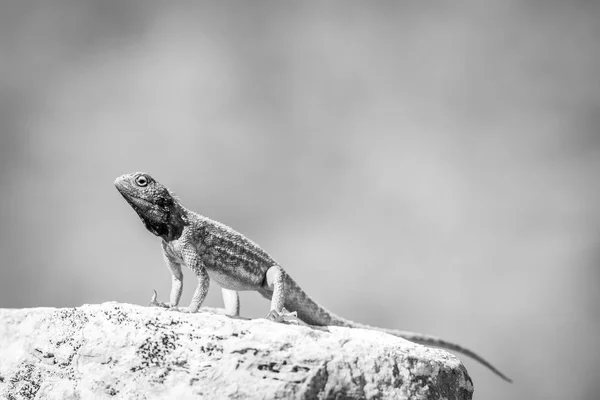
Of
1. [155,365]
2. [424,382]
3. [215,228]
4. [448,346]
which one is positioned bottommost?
[448,346]

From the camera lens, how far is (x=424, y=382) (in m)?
4.56

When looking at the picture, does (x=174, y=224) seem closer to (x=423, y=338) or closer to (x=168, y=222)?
(x=168, y=222)

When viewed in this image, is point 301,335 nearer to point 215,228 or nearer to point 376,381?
point 376,381

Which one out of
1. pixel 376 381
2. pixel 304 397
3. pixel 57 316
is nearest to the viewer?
pixel 304 397

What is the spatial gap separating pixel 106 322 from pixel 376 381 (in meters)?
2.13

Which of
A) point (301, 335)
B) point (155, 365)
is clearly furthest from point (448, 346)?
point (155, 365)

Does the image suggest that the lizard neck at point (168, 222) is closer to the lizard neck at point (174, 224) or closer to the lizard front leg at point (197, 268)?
the lizard neck at point (174, 224)

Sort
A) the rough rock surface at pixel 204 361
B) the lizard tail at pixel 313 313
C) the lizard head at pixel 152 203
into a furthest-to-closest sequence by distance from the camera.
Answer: the lizard tail at pixel 313 313
the lizard head at pixel 152 203
the rough rock surface at pixel 204 361

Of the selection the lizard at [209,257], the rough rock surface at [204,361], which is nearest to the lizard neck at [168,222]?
the lizard at [209,257]

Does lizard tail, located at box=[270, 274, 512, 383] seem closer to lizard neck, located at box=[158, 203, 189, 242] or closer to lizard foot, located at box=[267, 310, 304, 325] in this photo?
lizard foot, located at box=[267, 310, 304, 325]

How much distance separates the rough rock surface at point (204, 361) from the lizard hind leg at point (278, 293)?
475mm

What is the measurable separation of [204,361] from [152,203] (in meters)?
1.72

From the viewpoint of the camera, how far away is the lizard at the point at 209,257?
17.5ft

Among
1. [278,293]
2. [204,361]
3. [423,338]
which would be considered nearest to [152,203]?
[278,293]
